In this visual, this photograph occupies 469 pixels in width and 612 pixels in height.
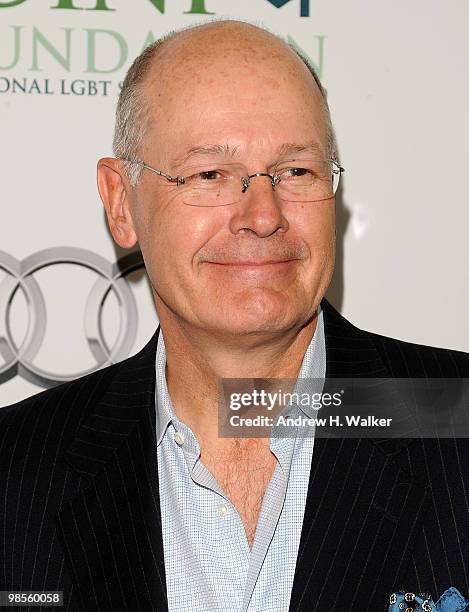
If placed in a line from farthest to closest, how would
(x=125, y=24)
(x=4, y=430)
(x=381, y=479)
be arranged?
(x=125, y=24) → (x=4, y=430) → (x=381, y=479)

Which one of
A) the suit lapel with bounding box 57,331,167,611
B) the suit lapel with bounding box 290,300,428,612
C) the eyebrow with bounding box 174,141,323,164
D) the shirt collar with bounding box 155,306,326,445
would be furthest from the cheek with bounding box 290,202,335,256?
the suit lapel with bounding box 57,331,167,611

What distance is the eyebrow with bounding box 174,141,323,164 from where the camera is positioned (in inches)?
80.7

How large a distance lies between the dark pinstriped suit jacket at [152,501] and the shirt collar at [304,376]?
0.03 metres

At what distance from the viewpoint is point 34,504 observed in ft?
7.25

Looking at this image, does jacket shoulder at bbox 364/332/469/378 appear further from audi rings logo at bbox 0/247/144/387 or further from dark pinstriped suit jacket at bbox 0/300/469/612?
audi rings logo at bbox 0/247/144/387

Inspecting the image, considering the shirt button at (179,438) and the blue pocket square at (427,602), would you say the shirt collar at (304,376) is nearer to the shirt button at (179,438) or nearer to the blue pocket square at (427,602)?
the shirt button at (179,438)

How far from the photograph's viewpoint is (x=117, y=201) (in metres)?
2.38

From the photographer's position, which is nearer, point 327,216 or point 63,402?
point 327,216

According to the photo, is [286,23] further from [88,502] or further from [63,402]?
[88,502]

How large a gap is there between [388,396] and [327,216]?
431mm

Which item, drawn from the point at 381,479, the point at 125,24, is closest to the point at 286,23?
the point at 125,24

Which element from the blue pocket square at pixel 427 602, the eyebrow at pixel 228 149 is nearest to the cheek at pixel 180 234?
the eyebrow at pixel 228 149

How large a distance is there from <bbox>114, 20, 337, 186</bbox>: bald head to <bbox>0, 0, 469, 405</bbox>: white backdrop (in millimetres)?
372

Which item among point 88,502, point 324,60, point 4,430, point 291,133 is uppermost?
point 324,60
